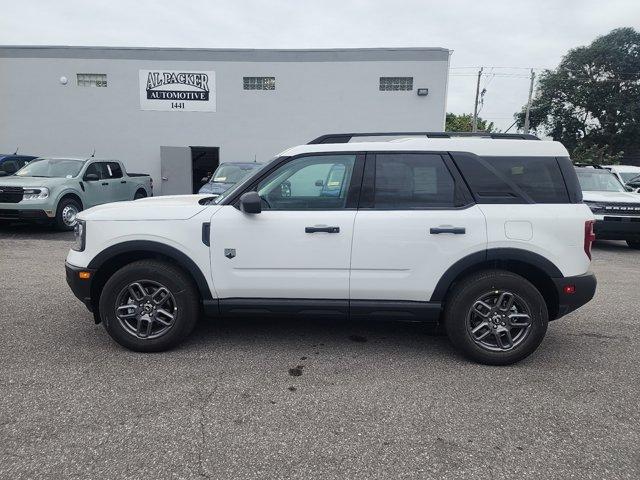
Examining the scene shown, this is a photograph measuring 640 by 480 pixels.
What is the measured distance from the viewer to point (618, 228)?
9.23 meters

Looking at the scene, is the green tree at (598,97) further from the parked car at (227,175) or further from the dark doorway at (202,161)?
the parked car at (227,175)

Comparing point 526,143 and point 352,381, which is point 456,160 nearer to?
point 526,143

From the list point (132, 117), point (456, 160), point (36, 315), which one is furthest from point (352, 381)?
point (132, 117)

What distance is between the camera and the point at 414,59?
52.6ft

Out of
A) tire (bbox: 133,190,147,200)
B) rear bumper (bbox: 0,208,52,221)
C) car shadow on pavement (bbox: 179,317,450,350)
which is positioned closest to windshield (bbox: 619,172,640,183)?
car shadow on pavement (bbox: 179,317,450,350)

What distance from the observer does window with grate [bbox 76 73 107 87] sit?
1694 cm

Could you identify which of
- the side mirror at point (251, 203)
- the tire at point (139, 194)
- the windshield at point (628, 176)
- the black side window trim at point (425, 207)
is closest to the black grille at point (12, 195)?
the tire at point (139, 194)

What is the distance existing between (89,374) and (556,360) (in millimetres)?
3805

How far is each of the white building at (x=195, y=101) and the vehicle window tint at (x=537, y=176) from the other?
13141 mm

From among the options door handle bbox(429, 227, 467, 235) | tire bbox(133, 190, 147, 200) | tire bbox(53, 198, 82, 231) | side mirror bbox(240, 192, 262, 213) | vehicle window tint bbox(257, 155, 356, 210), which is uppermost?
vehicle window tint bbox(257, 155, 356, 210)

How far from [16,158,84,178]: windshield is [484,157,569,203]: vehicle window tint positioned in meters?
9.94

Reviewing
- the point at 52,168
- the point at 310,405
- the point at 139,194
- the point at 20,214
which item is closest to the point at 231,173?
the point at 139,194

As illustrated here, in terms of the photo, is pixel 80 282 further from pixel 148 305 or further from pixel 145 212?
pixel 145 212

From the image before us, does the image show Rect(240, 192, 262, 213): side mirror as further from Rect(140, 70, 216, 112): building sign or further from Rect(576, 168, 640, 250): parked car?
Rect(140, 70, 216, 112): building sign
